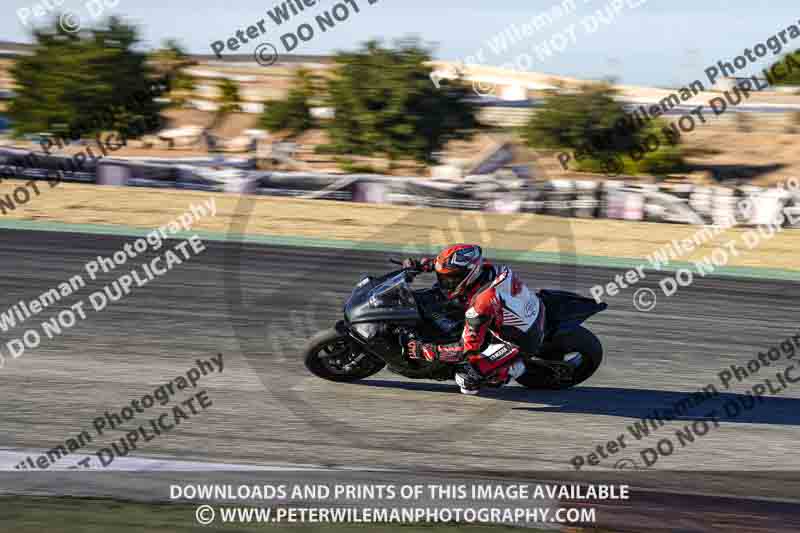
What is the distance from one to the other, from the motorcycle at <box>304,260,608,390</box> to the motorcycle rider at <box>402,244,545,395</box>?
110 mm

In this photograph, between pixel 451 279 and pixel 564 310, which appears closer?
pixel 451 279

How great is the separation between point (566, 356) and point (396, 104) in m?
23.2

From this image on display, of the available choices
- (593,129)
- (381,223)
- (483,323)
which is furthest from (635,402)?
(593,129)

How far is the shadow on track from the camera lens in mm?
8469

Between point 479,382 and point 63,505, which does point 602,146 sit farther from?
point 63,505

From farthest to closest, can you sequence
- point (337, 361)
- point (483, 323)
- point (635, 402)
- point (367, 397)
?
1. point (635, 402)
2. point (337, 361)
3. point (367, 397)
4. point (483, 323)

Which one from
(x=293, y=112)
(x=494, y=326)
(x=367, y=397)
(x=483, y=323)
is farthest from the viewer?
(x=293, y=112)

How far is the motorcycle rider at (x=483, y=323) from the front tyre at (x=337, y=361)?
647mm

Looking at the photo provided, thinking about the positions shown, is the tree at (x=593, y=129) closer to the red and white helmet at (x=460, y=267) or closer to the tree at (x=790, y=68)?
the tree at (x=790, y=68)

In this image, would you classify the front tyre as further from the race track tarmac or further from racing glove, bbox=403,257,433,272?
racing glove, bbox=403,257,433,272

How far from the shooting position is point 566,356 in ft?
28.5

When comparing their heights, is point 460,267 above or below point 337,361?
above

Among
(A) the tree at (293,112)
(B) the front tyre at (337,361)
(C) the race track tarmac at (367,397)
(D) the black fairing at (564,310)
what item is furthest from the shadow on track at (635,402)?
(A) the tree at (293,112)

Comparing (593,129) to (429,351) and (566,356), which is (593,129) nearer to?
(566,356)
